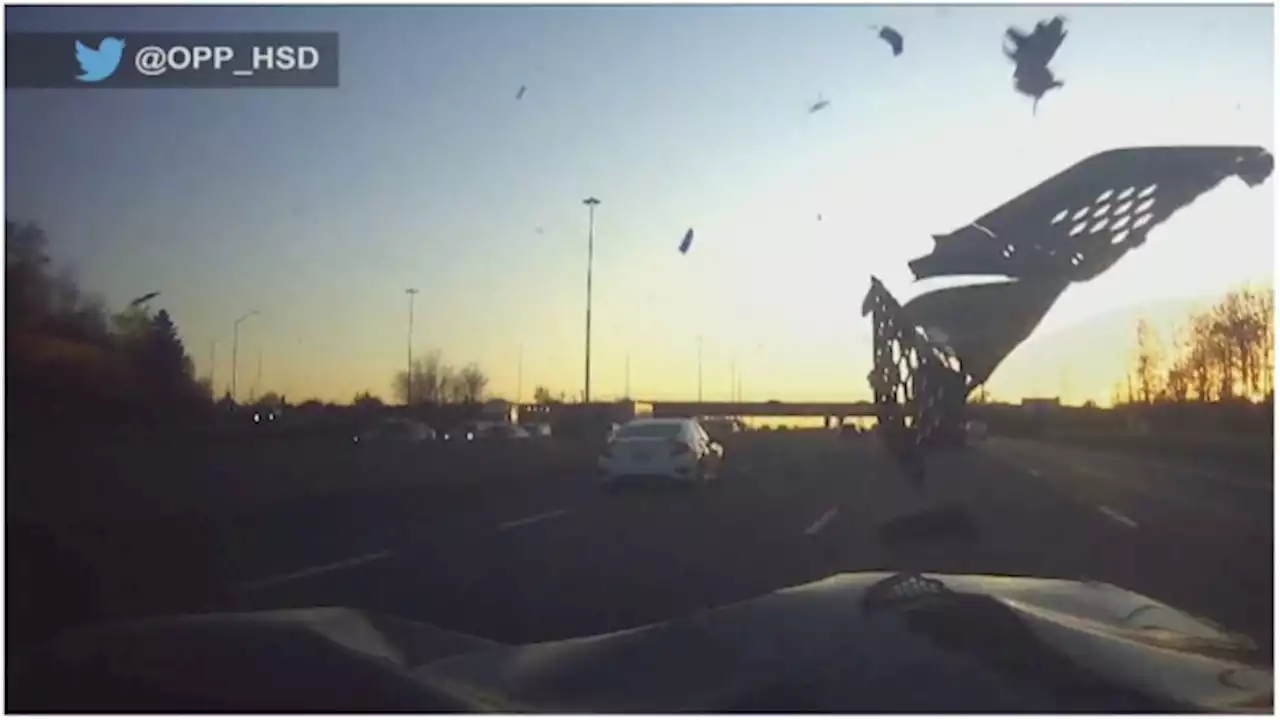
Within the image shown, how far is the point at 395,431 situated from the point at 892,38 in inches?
94.0

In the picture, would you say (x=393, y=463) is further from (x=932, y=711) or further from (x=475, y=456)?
(x=932, y=711)

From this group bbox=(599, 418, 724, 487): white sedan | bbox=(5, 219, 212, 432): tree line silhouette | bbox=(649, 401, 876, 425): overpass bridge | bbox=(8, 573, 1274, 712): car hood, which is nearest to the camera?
bbox=(8, 573, 1274, 712): car hood

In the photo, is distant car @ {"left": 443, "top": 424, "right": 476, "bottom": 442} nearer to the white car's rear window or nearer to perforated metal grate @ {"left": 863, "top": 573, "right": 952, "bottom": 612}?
the white car's rear window

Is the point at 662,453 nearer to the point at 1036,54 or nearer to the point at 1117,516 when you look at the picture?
the point at 1117,516

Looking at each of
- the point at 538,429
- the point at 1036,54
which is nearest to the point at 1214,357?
the point at 1036,54

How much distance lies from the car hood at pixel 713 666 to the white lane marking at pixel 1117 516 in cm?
164

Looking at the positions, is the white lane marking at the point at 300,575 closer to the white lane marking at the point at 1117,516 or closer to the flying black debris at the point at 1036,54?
the flying black debris at the point at 1036,54

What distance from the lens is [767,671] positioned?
4266 millimetres

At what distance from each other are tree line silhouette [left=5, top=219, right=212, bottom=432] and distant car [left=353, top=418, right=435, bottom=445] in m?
0.62

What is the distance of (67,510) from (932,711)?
9.68 ft

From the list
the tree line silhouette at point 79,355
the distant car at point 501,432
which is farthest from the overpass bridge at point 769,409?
the tree line silhouette at point 79,355

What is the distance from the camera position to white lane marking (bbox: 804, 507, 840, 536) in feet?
21.6

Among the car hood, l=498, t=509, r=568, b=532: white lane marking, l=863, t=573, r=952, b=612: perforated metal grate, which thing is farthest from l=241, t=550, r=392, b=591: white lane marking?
l=863, t=573, r=952, b=612: perforated metal grate

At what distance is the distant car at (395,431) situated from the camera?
234 inches
